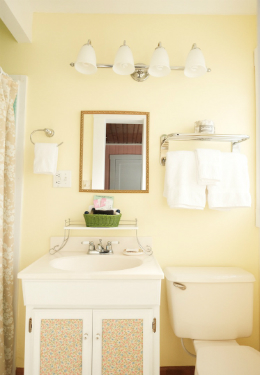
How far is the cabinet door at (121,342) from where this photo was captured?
1315 mm

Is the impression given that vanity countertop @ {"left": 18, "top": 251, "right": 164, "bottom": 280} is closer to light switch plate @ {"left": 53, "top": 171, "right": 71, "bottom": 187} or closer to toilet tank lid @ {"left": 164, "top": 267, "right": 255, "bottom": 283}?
toilet tank lid @ {"left": 164, "top": 267, "right": 255, "bottom": 283}

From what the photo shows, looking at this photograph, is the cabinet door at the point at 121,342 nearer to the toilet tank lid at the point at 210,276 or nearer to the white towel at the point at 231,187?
the toilet tank lid at the point at 210,276

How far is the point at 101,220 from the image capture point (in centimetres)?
164

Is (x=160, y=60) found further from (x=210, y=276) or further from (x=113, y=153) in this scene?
(x=210, y=276)

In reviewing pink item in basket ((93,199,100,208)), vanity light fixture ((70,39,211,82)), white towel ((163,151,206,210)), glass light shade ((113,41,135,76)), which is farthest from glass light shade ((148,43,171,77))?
pink item in basket ((93,199,100,208))

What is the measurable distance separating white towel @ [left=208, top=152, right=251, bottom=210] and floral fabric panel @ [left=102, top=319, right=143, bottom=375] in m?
0.86

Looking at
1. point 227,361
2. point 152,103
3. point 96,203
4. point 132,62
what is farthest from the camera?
point 152,103

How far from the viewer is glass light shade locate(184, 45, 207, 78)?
5.31ft

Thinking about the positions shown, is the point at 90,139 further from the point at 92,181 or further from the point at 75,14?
the point at 75,14

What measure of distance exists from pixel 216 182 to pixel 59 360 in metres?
1.32

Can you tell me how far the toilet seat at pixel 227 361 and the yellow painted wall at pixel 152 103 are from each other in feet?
1.58

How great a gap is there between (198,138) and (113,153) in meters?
0.58

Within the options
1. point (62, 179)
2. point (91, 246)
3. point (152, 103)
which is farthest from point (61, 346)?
point (152, 103)

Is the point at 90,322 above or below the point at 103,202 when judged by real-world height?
below
